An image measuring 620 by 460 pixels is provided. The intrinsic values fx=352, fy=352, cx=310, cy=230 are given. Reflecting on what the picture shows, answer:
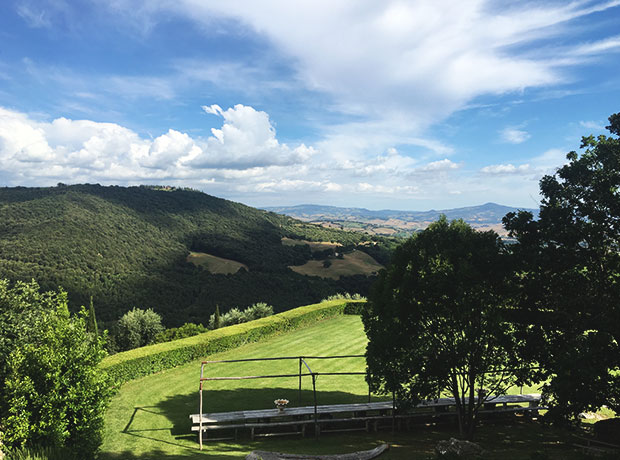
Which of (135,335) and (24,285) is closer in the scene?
(24,285)

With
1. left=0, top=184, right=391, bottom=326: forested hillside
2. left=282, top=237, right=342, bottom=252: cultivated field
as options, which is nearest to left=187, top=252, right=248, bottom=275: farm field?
left=0, top=184, right=391, bottom=326: forested hillside

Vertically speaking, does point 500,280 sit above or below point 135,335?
above

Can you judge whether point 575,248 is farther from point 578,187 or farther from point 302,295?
point 302,295

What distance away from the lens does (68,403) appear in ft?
34.0

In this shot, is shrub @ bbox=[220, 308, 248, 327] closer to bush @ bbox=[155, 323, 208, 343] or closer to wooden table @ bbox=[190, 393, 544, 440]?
bush @ bbox=[155, 323, 208, 343]

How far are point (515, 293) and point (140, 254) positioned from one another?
91427mm

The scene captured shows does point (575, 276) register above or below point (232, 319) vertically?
above

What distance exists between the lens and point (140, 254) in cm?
8912

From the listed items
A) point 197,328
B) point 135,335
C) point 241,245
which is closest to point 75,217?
point 241,245

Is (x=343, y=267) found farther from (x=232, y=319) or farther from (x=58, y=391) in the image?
(x=58, y=391)

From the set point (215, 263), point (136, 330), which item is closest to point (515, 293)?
point (136, 330)

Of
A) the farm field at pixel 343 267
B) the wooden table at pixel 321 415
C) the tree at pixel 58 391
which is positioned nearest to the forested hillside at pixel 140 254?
the farm field at pixel 343 267

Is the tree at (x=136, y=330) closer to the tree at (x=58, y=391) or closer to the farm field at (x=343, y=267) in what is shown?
the tree at (x=58, y=391)

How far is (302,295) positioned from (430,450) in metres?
64.4
